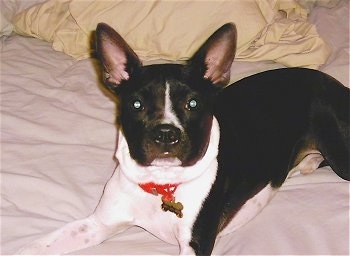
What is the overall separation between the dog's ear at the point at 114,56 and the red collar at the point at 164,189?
1.55 feet

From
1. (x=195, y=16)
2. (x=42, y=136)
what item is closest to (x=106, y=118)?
(x=42, y=136)

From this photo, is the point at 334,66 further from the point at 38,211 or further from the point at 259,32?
the point at 38,211

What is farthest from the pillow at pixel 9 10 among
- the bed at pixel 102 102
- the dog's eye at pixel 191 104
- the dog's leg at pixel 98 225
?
the dog's eye at pixel 191 104

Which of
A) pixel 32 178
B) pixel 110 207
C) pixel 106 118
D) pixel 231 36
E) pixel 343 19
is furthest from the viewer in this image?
pixel 343 19

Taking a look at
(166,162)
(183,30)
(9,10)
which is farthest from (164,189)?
(9,10)

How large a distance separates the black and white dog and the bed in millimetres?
108

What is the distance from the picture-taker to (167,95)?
2.62m

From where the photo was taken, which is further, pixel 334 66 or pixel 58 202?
pixel 334 66

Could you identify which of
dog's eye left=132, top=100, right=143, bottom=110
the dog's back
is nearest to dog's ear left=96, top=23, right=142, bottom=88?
dog's eye left=132, top=100, right=143, bottom=110

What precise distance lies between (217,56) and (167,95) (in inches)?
12.4

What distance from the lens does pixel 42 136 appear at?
11.1 ft

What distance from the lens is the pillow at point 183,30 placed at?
3850 mm

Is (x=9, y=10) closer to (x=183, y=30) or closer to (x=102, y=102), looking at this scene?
(x=102, y=102)

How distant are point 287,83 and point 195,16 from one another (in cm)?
85
